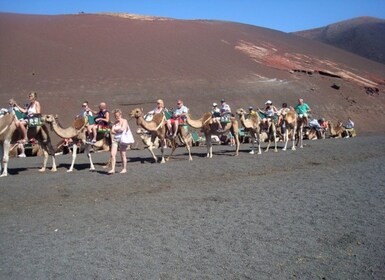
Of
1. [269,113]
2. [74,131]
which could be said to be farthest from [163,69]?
[74,131]

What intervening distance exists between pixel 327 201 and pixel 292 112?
454 inches

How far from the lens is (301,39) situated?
76.4 m

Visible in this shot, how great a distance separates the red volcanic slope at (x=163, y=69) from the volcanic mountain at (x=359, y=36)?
1333 inches

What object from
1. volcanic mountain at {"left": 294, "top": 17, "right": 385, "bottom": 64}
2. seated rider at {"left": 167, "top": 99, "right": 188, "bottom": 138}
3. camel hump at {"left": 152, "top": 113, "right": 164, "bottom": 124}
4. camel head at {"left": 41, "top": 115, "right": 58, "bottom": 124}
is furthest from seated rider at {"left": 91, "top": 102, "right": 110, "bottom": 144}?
volcanic mountain at {"left": 294, "top": 17, "right": 385, "bottom": 64}

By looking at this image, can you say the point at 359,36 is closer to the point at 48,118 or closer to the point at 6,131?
the point at 48,118

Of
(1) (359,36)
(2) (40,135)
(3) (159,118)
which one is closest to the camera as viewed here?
(2) (40,135)

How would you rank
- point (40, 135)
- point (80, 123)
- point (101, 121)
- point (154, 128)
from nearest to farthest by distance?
point (40, 135), point (101, 121), point (80, 123), point (154, 128)

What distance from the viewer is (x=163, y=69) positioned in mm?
45625

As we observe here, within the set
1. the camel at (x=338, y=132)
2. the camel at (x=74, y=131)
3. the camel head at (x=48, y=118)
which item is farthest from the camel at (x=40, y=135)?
the camel at (x=338, y=132)

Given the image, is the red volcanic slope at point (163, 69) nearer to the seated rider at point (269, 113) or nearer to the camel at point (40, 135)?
the seated rider at point (269, 113)

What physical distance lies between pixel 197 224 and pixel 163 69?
38169 millimetres

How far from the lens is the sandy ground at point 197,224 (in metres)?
6.50

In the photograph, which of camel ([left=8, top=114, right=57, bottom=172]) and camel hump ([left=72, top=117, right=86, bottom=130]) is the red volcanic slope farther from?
camel hump ([left=72, top=117, right=86, bottom=130])

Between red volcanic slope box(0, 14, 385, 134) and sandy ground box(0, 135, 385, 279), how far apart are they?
2121 cm
